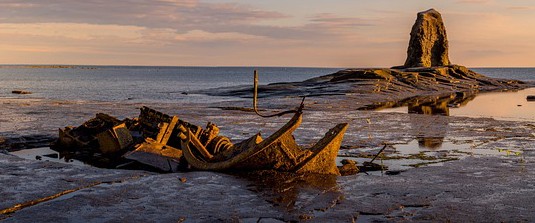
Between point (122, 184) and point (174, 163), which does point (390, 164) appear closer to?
point (174, 163)

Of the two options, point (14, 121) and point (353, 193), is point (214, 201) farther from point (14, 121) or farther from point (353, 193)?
point (14, 121)

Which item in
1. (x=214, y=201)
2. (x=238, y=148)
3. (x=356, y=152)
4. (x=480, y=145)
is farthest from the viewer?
(x=480, y=145)

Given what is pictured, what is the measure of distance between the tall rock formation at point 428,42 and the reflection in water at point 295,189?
65.2m

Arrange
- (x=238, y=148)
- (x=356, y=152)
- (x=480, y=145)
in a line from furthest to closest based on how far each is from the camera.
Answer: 1. (x=480, y=145)
2. (x=356, y=152)
3. (x=238, y=148)

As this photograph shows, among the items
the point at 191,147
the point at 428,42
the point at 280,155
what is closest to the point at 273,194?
the point at 280,155

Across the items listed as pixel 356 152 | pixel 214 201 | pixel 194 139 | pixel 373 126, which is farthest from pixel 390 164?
pixel 373 126

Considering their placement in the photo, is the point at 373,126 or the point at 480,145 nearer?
the point at 480,145

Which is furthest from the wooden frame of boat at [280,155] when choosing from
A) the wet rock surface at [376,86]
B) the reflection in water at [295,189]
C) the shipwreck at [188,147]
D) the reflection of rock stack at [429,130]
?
the wet rock surface at [376,86]

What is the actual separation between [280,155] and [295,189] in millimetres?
1289

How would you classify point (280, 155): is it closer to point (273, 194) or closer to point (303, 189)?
point (303, 189)

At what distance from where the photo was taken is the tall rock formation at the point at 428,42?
73812 mm

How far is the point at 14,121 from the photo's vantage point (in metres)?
23.8

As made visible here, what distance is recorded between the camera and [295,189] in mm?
10703

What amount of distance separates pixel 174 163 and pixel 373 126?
40.6 feet
